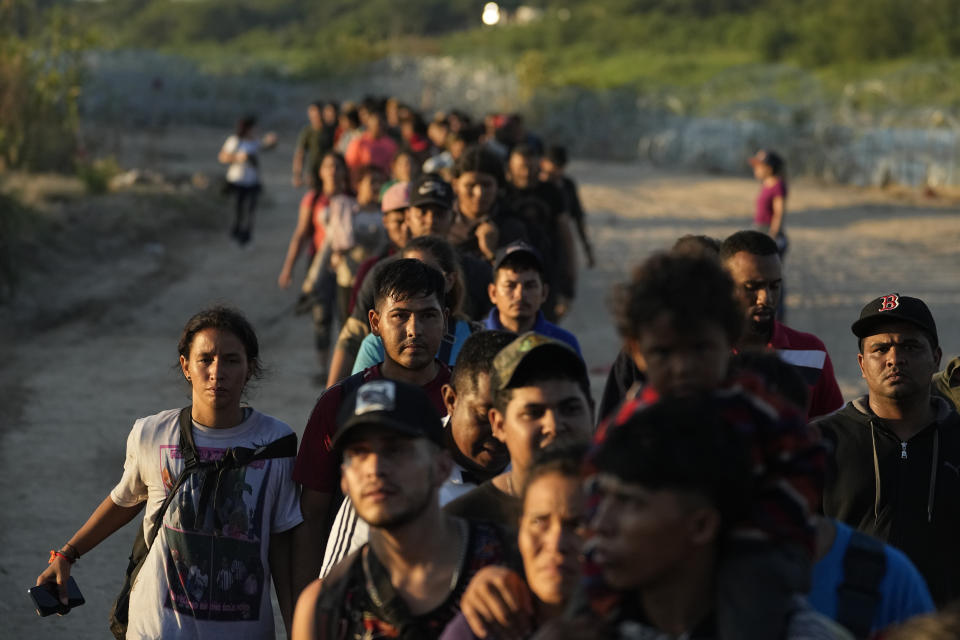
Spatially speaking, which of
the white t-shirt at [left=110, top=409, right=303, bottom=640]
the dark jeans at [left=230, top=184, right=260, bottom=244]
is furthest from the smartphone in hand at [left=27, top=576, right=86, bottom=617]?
the dark jeans at [left=230, top=184, right=260, bottom=244]

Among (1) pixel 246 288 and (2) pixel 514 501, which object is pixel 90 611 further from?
(1) pixel 246 288

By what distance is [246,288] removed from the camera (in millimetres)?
16375

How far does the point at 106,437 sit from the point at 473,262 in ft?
13.3

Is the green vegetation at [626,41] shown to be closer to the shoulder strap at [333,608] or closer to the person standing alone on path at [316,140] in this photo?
the person standing alone on path at [316,140]

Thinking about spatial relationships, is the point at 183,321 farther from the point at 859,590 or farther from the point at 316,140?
the point at 859,590

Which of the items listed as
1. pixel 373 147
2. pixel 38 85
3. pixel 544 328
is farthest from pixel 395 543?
pixel 38 85

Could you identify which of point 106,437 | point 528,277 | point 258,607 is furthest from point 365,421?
point 106,437

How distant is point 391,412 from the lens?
3.11 m

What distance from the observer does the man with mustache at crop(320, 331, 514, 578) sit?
4016 millimetres

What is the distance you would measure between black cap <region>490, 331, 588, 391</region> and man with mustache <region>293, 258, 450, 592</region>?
982mm

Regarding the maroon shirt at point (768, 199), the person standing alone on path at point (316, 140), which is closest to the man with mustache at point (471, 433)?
the maroon shirt at point (768, 199)

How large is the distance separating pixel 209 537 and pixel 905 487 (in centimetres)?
221

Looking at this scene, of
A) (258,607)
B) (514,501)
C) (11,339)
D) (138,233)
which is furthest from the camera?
(138,233)

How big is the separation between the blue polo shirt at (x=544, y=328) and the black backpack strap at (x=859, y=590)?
8.41ft
